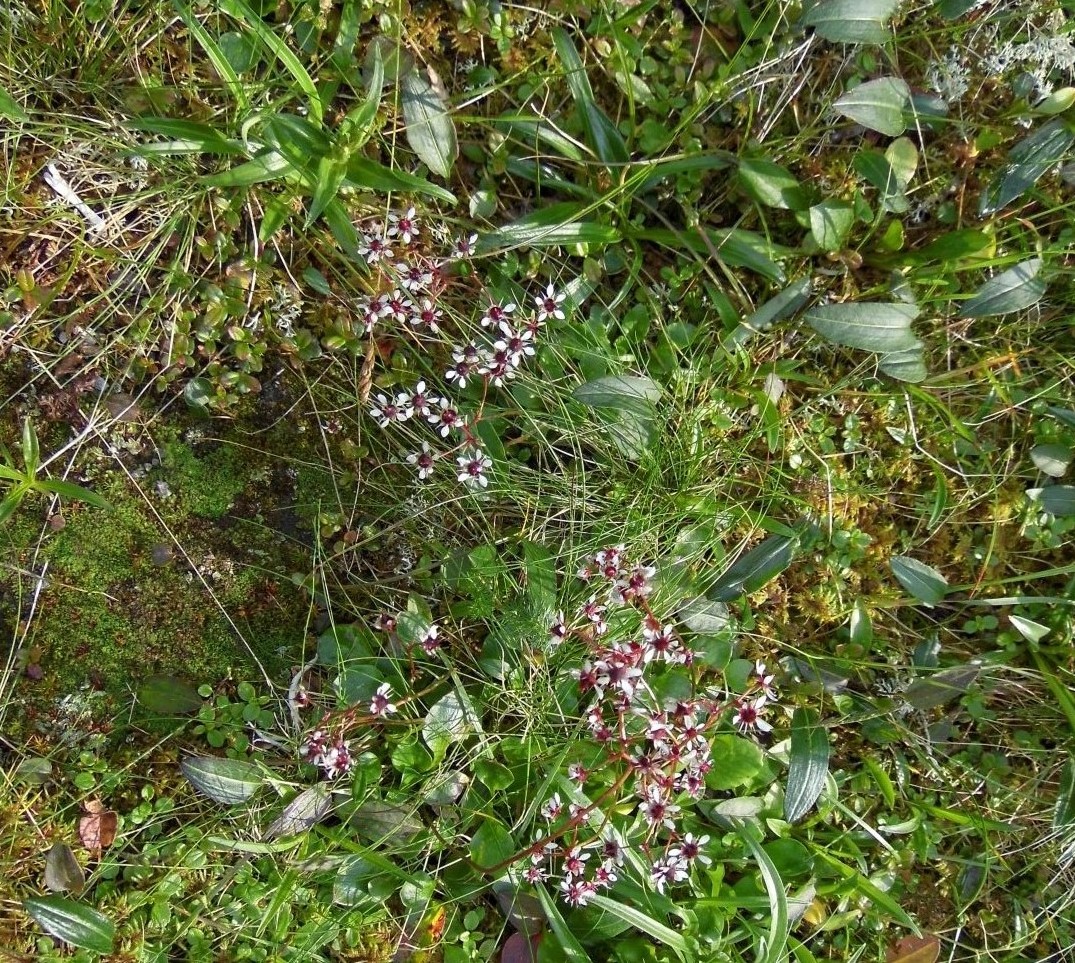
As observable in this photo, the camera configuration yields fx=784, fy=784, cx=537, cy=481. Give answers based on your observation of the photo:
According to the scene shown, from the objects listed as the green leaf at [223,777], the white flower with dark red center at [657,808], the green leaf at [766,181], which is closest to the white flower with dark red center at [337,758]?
the green leaf at [223,777]

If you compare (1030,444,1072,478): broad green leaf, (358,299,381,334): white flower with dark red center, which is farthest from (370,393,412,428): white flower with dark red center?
(1030,444,1072,478): broad green leaf

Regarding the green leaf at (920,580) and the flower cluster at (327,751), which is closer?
the flower cluster at (327,751)

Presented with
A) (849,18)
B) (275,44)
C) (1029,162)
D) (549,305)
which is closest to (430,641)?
(549,305)

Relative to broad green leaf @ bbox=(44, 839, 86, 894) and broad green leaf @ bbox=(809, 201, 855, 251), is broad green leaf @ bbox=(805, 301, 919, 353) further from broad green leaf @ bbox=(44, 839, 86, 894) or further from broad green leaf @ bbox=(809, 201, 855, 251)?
broad green leaf @ bbox=(44, 839, 86, 894)

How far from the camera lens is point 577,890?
1.79 meters

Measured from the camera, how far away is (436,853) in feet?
6.49

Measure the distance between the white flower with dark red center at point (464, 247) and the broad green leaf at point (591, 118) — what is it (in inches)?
14.8

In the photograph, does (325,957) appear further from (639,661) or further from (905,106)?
(905,106)

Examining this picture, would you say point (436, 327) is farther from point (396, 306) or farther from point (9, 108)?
point (9, 108)

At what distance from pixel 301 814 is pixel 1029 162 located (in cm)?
243

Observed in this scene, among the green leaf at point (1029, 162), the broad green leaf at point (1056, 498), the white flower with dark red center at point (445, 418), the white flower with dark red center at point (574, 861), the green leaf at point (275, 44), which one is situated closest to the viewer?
the green leaf at point (275, 44)

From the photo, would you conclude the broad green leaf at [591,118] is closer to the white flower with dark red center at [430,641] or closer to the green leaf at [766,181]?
the green leaf at [766,181]

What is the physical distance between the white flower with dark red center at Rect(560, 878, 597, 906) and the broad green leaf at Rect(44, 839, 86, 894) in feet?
3.82

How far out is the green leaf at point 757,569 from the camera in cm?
195
